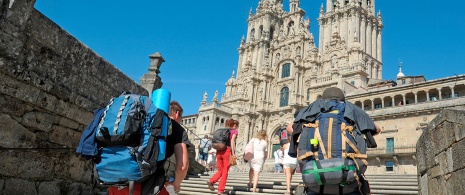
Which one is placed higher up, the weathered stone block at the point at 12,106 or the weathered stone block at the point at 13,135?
the weathered stone block at the point at 12,106

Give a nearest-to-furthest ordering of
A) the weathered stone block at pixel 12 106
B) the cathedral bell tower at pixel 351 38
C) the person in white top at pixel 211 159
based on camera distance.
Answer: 1. the weathered stone block at pixel 12 106
2. the person in white top at pixel 211 159
3. the cathedral bell tower at pixel 351 38

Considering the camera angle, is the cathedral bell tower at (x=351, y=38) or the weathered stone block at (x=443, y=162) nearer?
the weathered stone block at (x=443, y=162)

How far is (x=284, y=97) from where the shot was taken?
43406 millimetres

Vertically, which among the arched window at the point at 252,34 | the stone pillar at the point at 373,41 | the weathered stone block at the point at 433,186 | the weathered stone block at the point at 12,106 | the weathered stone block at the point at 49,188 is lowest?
the weathered stone block at the point at 49,188

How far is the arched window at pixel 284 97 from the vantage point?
42938 mm

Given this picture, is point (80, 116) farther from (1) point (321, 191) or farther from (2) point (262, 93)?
(2) point (262, 93)

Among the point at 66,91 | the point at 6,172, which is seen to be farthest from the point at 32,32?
the point at 6,172

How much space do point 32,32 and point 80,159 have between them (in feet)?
6.91

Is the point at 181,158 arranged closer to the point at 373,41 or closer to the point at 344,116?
the point at 344,116

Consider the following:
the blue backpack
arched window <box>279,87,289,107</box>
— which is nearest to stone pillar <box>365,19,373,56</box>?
arched window <box>279,87,289,107</box>

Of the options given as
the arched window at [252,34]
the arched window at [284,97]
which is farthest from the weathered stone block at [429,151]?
the arched window at [252,34]

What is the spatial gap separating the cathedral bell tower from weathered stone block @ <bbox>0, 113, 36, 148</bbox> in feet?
113

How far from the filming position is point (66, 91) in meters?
5.19

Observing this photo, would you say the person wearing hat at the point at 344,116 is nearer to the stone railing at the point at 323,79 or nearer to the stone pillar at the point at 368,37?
the stone railing at the point at 323,79
